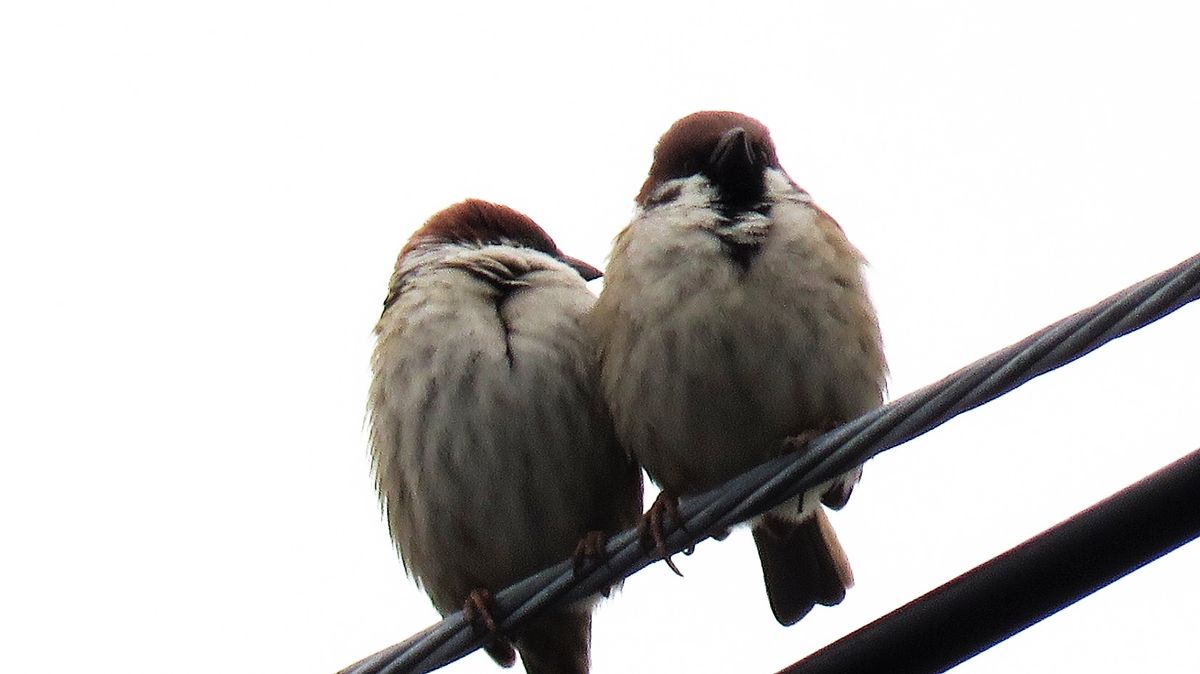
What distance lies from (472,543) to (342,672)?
4.15 feet

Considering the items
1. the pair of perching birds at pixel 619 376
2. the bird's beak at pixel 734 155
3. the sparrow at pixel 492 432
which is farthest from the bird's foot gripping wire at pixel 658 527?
the bird's beak at pixel 734 155

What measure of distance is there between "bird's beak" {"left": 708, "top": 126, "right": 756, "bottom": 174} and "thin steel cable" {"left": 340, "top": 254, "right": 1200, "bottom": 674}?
116 cm

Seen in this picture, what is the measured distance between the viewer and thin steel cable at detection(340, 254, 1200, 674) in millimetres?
2617

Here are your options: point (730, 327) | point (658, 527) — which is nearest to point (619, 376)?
point (730, 327)

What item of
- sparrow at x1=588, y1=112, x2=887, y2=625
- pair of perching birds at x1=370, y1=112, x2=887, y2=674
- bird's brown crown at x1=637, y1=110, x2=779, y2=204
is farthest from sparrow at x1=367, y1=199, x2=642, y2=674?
bird's brown crown at x1=637, y1=110, x2=779, y2=204

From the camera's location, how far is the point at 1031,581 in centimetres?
246

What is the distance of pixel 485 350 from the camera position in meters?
4.81

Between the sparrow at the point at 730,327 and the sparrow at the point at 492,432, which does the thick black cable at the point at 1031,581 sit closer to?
the sparrow at the point at 730,327

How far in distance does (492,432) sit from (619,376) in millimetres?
438

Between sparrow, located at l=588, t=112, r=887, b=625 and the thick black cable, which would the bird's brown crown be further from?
the thick black cable

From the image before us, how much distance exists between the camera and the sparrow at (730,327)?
4.33m

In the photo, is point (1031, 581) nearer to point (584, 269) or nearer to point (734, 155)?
point (734, 155)

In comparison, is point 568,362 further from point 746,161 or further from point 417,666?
point 417,666

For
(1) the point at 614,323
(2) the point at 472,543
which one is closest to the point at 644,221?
(1) the point at 614,323
